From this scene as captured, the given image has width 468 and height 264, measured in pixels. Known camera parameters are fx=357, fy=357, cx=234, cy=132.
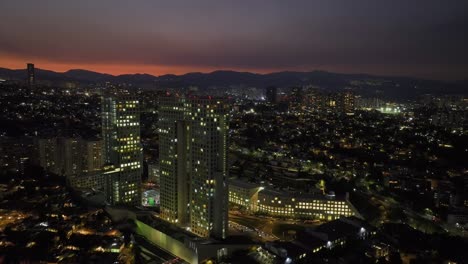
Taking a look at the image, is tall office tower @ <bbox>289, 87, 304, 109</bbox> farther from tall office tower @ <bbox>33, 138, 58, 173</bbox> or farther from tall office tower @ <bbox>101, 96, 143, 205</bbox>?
tall office tower @ <bbox>101, 96, 143, 205</bbox>

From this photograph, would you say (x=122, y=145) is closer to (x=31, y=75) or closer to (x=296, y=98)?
(x=31, y=75)

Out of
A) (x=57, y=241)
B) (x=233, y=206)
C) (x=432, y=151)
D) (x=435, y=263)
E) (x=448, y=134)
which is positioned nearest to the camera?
(x=435, y=263)

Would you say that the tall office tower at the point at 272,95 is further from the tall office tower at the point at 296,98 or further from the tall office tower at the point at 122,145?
the tall office tower at the point at 122,145

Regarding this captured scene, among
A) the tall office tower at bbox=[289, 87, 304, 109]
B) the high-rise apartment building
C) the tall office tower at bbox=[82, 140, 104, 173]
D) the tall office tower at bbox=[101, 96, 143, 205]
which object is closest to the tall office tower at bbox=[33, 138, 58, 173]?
the high-rise apartment building

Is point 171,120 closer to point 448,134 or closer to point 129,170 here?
point 129,170

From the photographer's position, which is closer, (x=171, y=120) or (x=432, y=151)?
(x=171, y=120)

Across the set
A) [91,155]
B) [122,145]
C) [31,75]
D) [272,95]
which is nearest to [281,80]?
[272,95]

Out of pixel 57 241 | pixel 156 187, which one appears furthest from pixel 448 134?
pixel 57 241

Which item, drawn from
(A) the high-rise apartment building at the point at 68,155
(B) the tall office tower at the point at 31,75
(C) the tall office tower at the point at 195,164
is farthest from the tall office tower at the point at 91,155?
(B) the tall office tower at the point at 31,75
